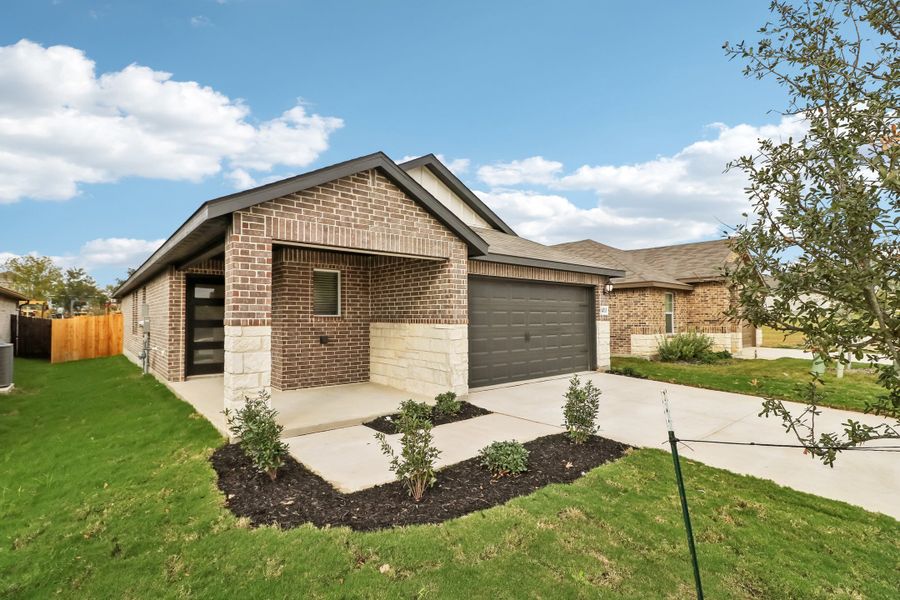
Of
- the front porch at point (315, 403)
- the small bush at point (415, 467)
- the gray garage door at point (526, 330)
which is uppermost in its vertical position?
the gray garage door at point (526, 330)

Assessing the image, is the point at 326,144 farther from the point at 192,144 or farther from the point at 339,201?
the point at 339,201

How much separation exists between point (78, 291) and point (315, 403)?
47.6 meters

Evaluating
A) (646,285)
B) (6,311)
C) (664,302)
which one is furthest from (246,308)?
(6,311)

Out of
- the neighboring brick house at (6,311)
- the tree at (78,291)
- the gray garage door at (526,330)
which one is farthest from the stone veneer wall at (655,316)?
the tree at (78,291)

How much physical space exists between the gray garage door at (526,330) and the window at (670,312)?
6.74 metres

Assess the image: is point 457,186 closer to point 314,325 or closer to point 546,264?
point 546,264

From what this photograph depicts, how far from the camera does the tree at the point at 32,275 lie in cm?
3234

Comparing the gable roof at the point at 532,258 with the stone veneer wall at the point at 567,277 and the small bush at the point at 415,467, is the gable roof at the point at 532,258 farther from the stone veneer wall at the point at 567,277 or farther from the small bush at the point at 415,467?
the small bush at the point at 415,467

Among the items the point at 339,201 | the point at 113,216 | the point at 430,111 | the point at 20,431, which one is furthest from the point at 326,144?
the point at 20,431

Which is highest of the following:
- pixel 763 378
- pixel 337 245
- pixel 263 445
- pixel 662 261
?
pixel 662 261

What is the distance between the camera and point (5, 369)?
991 centimetres

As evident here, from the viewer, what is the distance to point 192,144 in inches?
690

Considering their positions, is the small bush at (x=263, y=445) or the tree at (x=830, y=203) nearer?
the tree at (x=830, y=203)

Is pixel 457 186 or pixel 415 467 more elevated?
pixel 457 186
